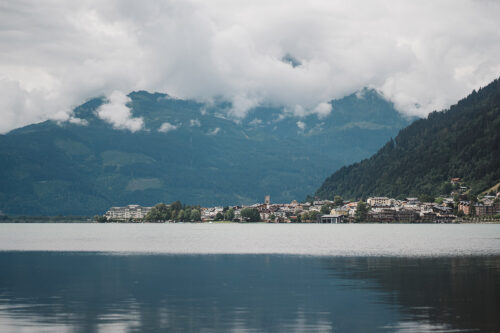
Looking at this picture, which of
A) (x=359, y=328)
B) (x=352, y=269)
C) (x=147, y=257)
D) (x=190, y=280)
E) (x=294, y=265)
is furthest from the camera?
(x=147, y=257)

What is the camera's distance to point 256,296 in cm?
5216

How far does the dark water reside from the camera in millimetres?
40312

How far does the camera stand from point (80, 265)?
82.2 metres

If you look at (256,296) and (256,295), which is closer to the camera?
(256,296)

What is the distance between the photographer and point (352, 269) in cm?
7244

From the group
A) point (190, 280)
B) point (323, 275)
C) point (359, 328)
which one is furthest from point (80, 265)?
→ point (359, 328)

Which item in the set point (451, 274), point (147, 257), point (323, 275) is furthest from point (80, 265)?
point (451, 274)

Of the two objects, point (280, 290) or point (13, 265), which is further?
point (13, 265)

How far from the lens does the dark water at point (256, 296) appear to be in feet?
132

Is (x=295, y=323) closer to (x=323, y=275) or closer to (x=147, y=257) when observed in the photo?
(x=323, y=275)

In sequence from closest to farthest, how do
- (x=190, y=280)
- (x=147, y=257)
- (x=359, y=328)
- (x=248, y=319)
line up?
1. (x=359, y=328)
2. (x=248, y=319)
3. (x=190, y=280)
4. (x=147, y=257)

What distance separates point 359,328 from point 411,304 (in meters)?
9.17

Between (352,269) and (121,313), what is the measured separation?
3372 centimetres

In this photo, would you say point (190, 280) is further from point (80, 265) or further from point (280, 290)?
point (80, 265)
